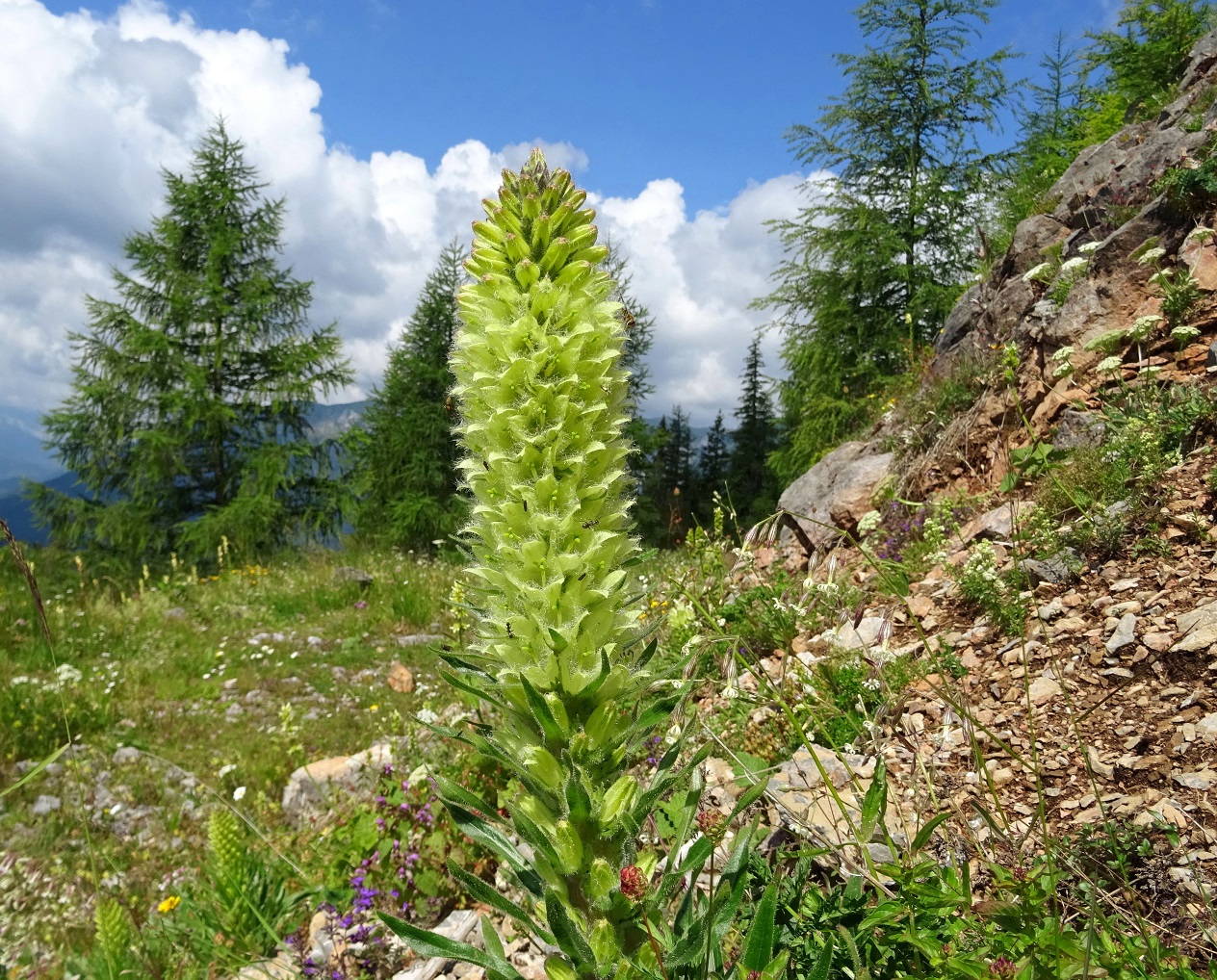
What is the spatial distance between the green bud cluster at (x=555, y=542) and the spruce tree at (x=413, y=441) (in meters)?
17.9

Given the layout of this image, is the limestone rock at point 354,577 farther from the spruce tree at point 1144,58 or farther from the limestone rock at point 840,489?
the spruce tree at point 1144,58

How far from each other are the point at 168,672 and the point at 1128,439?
10.0 meters

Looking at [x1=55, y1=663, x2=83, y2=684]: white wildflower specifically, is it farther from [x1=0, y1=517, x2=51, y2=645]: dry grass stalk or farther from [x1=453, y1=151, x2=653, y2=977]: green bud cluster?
[x1=453, y1=151, x2=653, y2=977]: green bud cluster

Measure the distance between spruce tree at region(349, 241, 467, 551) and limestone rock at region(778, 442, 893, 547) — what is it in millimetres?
11732

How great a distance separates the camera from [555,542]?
1633mm

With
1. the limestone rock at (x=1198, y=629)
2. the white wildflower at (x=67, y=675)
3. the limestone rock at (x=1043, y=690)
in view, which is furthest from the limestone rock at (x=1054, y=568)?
the white wildflower at (x=67, y=675)

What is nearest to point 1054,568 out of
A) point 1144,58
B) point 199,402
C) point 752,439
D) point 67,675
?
point 67,675

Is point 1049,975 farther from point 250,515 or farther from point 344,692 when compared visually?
point 250,515

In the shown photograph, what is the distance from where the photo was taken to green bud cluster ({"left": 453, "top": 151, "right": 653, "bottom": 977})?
4.93ft

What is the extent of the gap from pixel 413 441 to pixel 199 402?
18.7 ft

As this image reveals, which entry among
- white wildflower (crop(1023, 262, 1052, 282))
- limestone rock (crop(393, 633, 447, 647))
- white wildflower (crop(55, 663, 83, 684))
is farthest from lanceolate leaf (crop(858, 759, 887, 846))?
limestone rock (crop(393, 633, 447, 647))

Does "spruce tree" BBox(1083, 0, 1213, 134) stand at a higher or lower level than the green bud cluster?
higher

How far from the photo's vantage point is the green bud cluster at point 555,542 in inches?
59.2

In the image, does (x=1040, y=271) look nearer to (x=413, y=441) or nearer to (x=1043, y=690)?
(x=1043, y=690)
